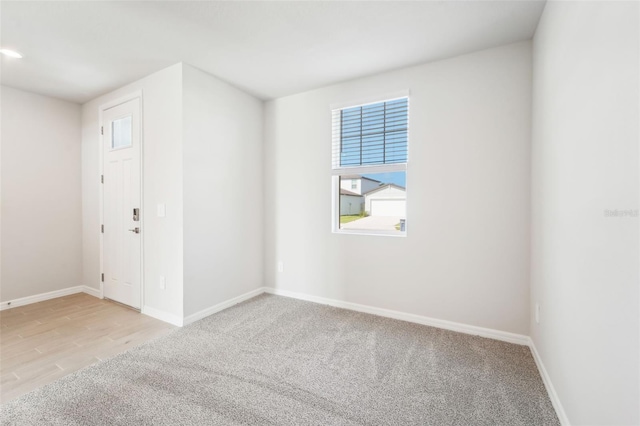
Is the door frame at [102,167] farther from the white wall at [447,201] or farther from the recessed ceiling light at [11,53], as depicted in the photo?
the white wall at [447,201]

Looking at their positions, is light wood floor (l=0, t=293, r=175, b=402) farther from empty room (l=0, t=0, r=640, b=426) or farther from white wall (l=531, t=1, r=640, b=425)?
white wall (l=531, t=1, r=640, b=425)

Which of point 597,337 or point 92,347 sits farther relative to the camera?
point 92,347

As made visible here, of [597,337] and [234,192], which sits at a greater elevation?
[234,192]

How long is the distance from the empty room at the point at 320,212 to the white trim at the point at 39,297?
2cm

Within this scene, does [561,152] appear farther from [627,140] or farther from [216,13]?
[216,13]

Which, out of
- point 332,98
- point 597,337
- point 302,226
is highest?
point 332,98

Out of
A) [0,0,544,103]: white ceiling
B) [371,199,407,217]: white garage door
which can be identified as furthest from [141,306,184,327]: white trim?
[0,0,544,103]: white ceiling

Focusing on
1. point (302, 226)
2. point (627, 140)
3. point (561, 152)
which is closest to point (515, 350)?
point (561, 152)

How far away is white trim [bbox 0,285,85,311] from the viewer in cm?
334

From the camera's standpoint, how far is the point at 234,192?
3.41 meters

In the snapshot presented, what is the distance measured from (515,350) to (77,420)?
3.02 m

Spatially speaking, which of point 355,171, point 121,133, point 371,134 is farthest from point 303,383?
point 121,133

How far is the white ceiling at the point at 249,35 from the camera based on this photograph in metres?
2.00

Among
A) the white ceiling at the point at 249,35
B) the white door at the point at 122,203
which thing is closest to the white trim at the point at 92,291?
the white door at the point at 122,203
